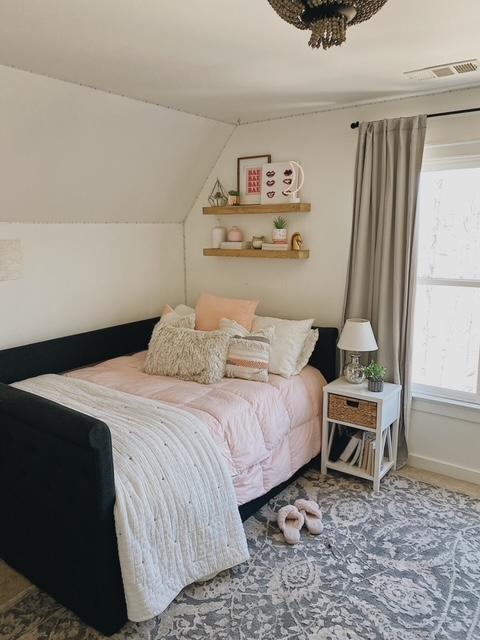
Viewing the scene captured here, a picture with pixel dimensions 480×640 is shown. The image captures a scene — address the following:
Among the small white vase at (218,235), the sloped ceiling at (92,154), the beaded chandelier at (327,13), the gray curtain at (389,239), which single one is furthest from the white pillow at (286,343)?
the beaded chandelier at (327,13)

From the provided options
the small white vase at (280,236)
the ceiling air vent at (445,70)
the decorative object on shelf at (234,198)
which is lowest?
the small white vase at (280,236)

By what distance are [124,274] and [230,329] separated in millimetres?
1074

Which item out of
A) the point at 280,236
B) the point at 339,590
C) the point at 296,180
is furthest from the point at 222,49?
the point at 339,590

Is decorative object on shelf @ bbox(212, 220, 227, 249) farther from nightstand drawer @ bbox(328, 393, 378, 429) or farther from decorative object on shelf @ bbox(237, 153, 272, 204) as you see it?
nightstand drawer @ bbox(328, 393, 378, 429)

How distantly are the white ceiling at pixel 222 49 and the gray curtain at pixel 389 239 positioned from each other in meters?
0.29

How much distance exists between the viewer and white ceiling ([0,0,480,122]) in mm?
1745

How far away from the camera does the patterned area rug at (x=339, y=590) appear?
75.7 inches

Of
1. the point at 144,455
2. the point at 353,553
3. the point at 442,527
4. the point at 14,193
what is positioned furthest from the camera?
the point at 14,193

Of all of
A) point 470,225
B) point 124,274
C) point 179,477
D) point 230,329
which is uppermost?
point 470,225

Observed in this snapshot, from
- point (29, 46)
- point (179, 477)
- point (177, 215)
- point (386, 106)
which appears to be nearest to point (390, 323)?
point (386, 106)

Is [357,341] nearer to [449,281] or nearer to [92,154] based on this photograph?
[449,281]

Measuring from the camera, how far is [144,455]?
202 centimetres

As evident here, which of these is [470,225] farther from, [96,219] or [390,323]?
[96,219]

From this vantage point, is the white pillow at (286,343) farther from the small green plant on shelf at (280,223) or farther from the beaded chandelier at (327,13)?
the beaded chandelier at (327,13)
